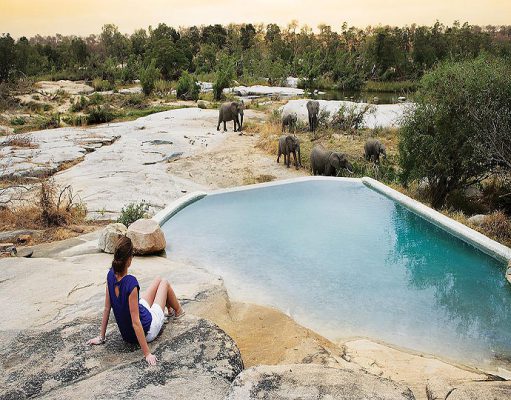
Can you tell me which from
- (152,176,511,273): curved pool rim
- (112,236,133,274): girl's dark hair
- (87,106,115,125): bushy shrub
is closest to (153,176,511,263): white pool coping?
(152,176,511,273): curved pool rim

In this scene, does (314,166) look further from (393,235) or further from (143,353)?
(143,353)

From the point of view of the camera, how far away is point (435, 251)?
23.0ft

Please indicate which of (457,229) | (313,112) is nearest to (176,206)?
(457,229)

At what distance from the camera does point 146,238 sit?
648cm

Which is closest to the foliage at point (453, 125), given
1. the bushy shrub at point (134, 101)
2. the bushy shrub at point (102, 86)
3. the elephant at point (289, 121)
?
the elephant at point (289, 121)

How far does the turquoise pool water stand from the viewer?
4.93m

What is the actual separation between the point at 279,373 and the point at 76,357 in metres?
1.46

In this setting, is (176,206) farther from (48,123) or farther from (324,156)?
(48,123)

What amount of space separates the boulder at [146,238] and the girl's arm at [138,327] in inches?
121

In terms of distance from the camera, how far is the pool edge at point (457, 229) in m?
6.46

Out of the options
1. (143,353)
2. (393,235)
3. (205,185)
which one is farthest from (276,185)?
(143,353)

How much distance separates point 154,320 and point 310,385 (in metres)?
1.24

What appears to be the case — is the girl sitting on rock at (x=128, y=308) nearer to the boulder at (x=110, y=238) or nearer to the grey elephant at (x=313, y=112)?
the boulder at (x=110, y=238)

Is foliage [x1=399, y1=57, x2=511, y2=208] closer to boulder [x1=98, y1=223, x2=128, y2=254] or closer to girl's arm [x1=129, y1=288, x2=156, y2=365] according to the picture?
boulder [x1=98, y1=223, x2=128, y2=254]
